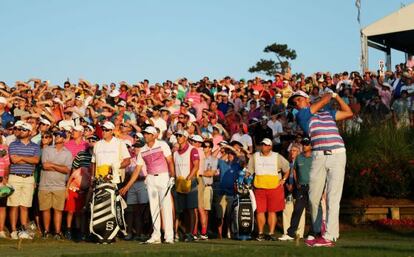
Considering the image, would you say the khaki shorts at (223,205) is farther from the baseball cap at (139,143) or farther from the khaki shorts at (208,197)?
the baseball cap at (139,143)

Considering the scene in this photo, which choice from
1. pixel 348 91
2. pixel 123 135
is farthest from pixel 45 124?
pixel 348 91

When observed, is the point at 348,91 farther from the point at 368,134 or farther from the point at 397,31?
the point at 397,31

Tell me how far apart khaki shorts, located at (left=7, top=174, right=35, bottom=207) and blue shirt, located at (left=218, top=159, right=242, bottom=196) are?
4416mm

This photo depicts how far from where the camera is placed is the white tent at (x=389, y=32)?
109 ft

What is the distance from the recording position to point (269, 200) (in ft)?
61.8

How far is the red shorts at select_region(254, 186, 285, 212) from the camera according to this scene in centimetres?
1878

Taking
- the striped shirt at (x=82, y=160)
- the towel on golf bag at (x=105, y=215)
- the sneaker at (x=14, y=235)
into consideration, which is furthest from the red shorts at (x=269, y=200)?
the sneaker at (x=14, y=235)

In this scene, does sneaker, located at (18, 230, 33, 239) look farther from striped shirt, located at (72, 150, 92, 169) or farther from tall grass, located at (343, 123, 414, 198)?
tall grass, located at (343, 123, 414, 198)

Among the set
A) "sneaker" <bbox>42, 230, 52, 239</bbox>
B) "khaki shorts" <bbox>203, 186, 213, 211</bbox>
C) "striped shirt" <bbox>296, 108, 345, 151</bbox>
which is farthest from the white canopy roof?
"striped shirt" <bbox>296, 108, 345, 151</bbox>

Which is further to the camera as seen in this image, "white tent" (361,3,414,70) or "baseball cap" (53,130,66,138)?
"white tent" (361,3,414,70)

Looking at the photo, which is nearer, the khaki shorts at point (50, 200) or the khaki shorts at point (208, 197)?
the khaki shorts at point (50, 200)

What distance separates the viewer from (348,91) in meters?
26.2

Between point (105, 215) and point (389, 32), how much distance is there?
1986cm

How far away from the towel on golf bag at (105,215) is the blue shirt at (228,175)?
3576 mm
